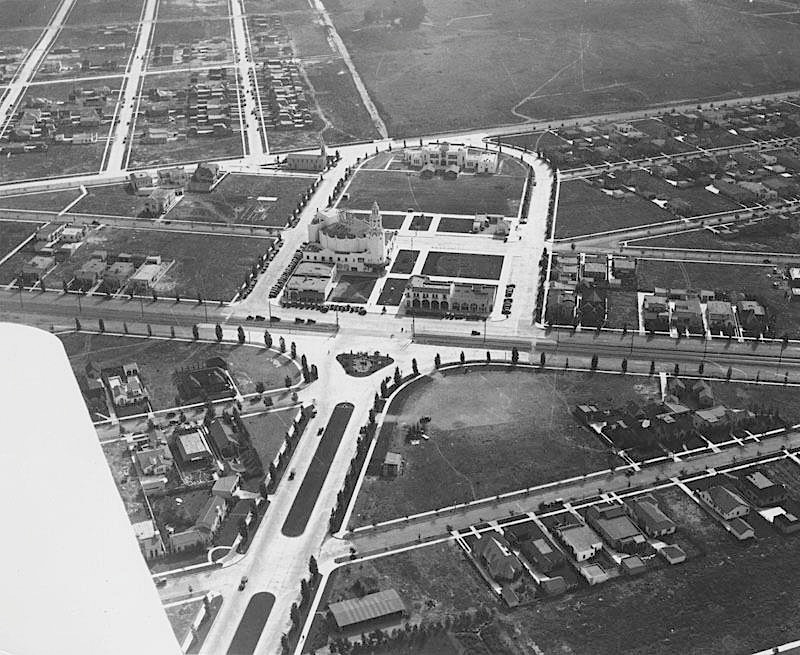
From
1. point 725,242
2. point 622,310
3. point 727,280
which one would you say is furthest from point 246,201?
point 727,280

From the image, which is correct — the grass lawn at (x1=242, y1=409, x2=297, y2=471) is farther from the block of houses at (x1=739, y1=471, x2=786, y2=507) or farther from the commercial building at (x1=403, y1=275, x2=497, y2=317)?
the block of houses at (x1=739, y1=471, x2=786, y2=507)

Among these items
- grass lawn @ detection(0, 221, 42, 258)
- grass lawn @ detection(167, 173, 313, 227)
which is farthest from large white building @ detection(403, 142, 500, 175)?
grass lawn @ detection(0, 221, 42, 258)

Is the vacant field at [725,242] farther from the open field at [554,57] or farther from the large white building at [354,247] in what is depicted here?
the open field at [554,57]

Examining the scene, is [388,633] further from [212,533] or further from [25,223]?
[25,223]

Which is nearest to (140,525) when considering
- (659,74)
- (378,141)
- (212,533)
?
(212,533)

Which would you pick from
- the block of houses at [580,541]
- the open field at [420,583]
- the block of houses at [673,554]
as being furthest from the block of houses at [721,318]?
the open field at [420,583]

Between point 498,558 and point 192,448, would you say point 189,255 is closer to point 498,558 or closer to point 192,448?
point 192,448
